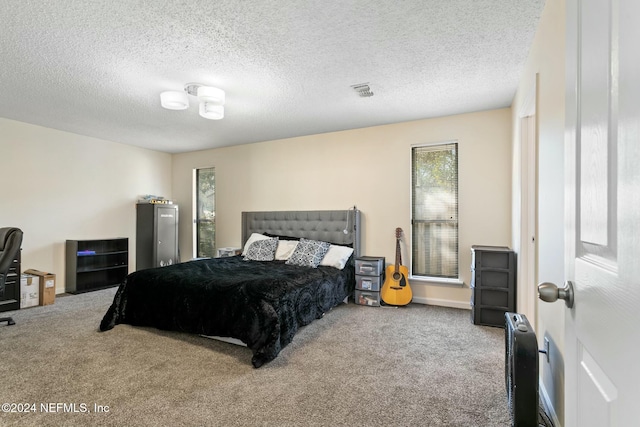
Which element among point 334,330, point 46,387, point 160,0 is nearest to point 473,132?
point 334,330

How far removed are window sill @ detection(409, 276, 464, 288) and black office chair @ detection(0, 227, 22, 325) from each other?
464 cm

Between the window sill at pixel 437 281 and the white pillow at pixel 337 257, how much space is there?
95 cm

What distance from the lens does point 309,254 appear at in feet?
14.1

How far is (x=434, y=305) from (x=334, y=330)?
166cm

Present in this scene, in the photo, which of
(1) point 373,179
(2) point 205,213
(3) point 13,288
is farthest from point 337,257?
(3) point 13,288

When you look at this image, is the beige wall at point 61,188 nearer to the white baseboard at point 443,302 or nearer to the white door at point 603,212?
the white baseboard at point 443,302

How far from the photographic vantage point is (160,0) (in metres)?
2.02

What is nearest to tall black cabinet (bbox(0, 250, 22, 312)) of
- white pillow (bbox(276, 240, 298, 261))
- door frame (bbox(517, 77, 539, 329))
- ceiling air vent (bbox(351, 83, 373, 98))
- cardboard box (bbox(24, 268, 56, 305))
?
cardboard box (bbox(24, 268, 56, 305))

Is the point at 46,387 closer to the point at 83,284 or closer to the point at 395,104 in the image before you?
the point at 83,284

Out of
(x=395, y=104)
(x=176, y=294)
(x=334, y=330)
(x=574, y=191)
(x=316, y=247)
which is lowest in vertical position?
(x=334, y=330)

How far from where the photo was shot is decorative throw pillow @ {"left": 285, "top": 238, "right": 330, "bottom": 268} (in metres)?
4.24

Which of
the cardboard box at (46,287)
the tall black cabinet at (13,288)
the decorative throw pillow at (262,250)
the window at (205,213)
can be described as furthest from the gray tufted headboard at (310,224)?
the tall black cabinet at (13,288)

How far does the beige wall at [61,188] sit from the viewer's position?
448 cm

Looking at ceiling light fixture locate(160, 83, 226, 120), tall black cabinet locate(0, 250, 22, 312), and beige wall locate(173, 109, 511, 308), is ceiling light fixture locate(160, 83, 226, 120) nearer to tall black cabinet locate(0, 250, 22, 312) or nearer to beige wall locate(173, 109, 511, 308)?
beige wall locate(173, 109, 511, 308)
